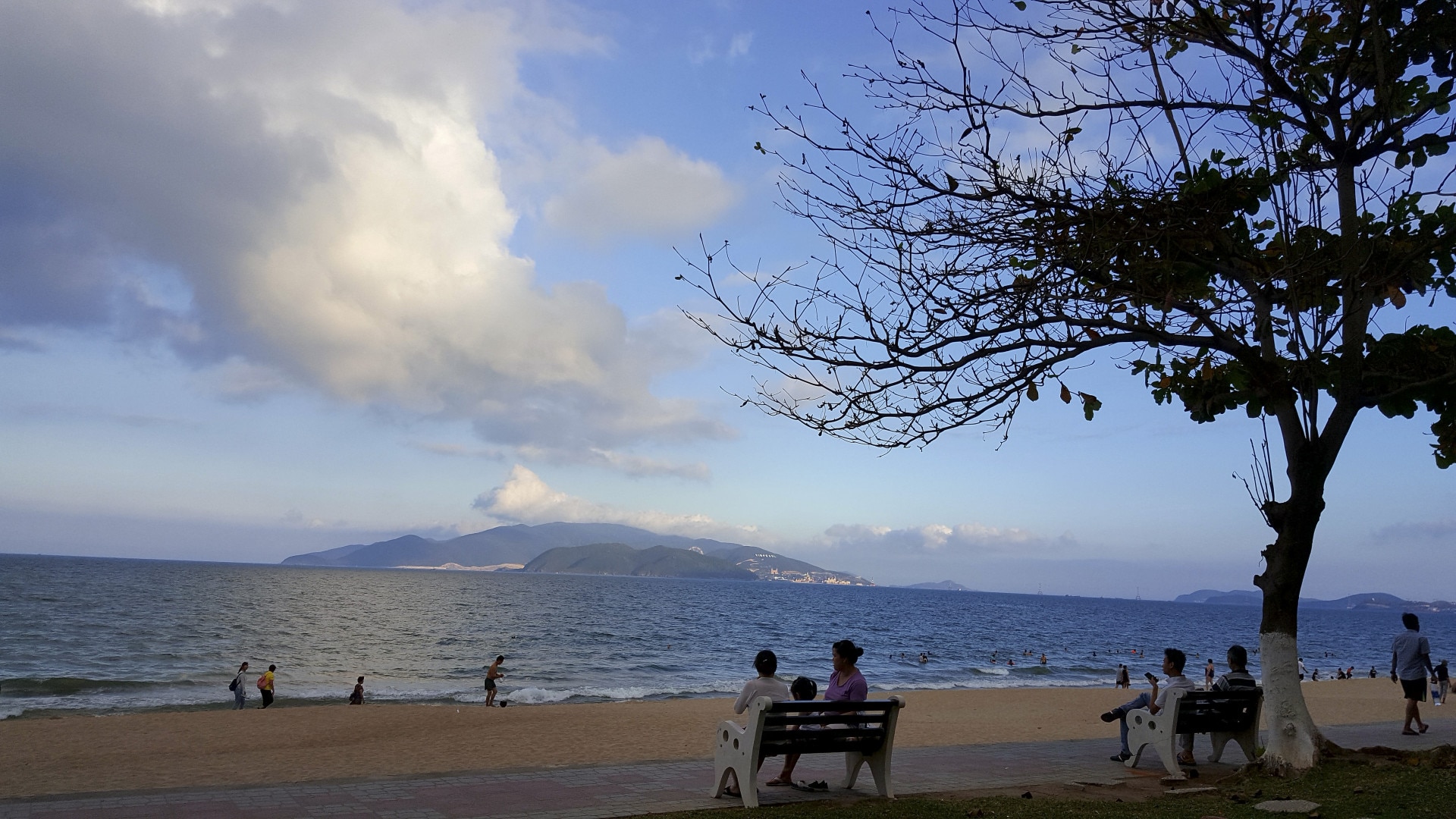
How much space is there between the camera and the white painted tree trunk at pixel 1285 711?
7789mm

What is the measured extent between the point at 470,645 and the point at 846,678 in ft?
140

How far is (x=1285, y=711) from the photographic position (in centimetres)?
783

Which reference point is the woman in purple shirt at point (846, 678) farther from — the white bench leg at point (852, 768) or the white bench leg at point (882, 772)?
the white bench leg at point (882, 772)

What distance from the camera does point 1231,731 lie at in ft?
30.6

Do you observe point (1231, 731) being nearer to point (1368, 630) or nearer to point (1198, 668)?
point (1198, 668)

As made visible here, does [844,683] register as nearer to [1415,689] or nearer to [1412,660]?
[1412,660]

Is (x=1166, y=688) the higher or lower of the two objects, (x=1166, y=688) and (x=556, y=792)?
the higher

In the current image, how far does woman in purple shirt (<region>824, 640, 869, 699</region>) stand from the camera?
8297 mm

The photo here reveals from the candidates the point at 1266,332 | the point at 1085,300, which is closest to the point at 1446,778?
the point at 1266,332

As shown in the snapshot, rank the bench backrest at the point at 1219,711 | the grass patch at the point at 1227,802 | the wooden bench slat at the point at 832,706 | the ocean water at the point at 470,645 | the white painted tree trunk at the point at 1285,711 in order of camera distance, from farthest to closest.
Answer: the ocean water at the point at 470,645, the bench backrest at the point at 1219,711, the white painted tree trunk at the point at 1285,711, the wooden bench slat at the point at 832,706, the grass patch at the point at 1227,802

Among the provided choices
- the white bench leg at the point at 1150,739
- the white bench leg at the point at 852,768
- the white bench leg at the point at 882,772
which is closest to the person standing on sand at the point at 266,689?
the white bench leg at the point at 852,768

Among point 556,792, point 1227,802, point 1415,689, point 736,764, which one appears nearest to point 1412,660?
point 1415,689

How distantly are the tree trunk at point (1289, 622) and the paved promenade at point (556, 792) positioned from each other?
3.63 ft

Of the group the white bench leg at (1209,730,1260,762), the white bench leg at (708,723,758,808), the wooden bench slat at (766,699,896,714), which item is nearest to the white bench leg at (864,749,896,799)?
the wooden bench slat at (766,699,896,714)
